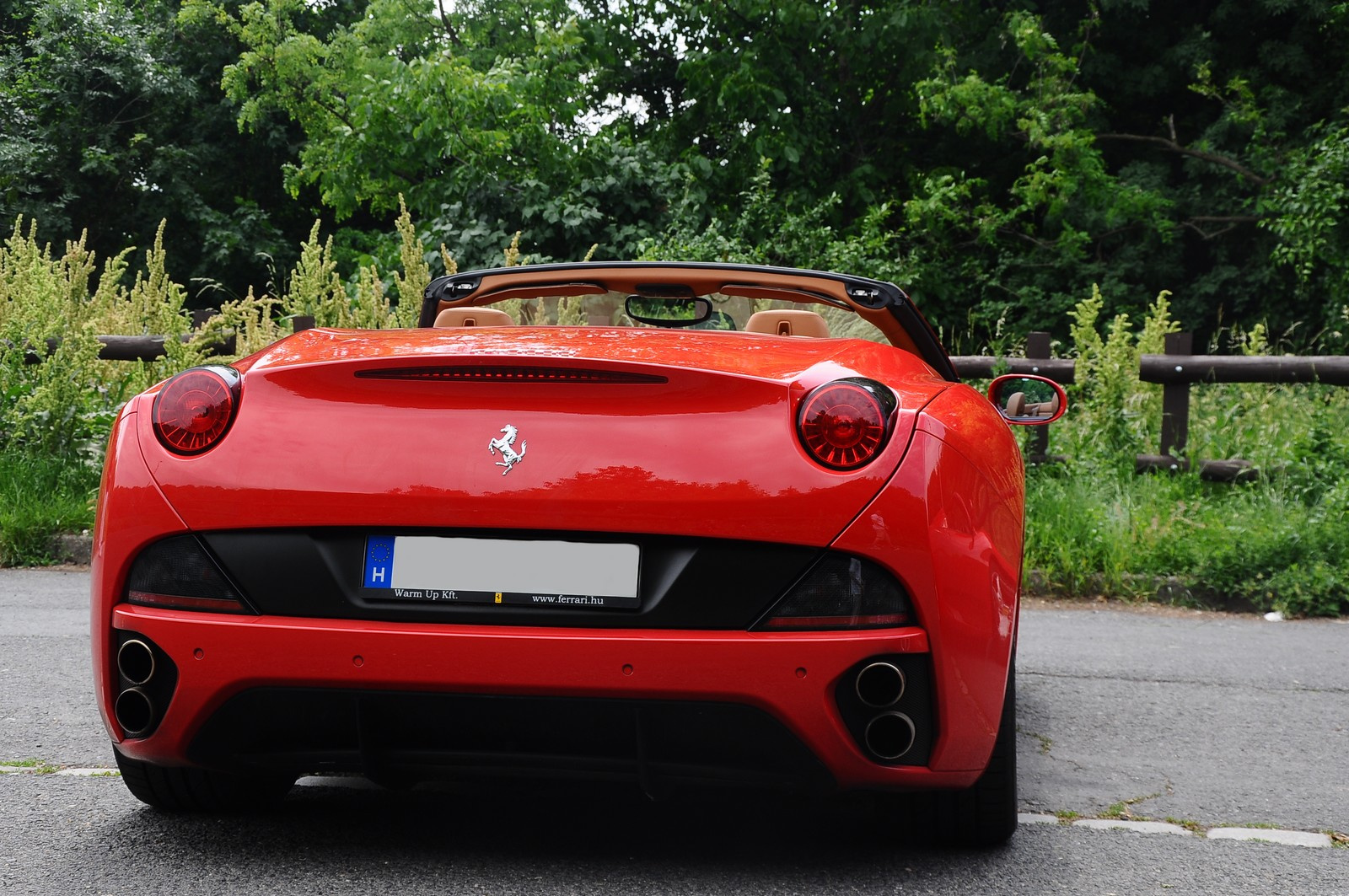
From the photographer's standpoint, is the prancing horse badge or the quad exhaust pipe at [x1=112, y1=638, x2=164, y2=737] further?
the quad exhaust pipe at [x1=112, y1=638, x2=164, y2=737]

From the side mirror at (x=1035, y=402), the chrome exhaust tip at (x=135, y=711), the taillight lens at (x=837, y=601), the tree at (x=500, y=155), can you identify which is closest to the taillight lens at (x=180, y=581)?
the chrome exhaust tip at (x=135, y=711)

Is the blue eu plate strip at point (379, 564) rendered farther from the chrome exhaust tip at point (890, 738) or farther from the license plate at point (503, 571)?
the chrome exhaust tip at point (890, 738)

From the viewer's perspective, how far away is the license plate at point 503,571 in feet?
7.51

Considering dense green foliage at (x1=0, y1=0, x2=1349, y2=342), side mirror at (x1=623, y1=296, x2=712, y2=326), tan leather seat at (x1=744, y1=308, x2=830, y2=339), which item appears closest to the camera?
tan leather seat at (x1=744, y1=308, x2=830, y2=339)

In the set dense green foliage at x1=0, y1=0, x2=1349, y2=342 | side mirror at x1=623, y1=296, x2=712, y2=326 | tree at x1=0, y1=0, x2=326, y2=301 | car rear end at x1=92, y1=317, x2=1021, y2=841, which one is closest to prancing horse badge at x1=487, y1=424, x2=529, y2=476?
car rear end at x1=92, y1=317, x2=1021, y2=841

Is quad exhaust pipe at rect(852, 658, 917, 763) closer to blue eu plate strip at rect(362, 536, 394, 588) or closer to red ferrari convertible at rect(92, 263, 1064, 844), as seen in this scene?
red ferrari convertible at rect(92, 263, 1064, 844)

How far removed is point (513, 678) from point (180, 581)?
646mm

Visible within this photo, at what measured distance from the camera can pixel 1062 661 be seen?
4.95 metres

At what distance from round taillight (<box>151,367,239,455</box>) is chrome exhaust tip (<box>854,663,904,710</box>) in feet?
4.01

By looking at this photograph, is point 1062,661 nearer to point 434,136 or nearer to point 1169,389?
point 1169,389

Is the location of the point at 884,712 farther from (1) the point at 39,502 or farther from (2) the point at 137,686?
(1) the point at 39,502

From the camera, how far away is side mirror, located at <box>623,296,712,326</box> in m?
3.71

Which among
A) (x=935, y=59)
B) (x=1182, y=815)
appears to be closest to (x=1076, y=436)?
(x=1182, y=815)

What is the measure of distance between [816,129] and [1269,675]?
17.7m
